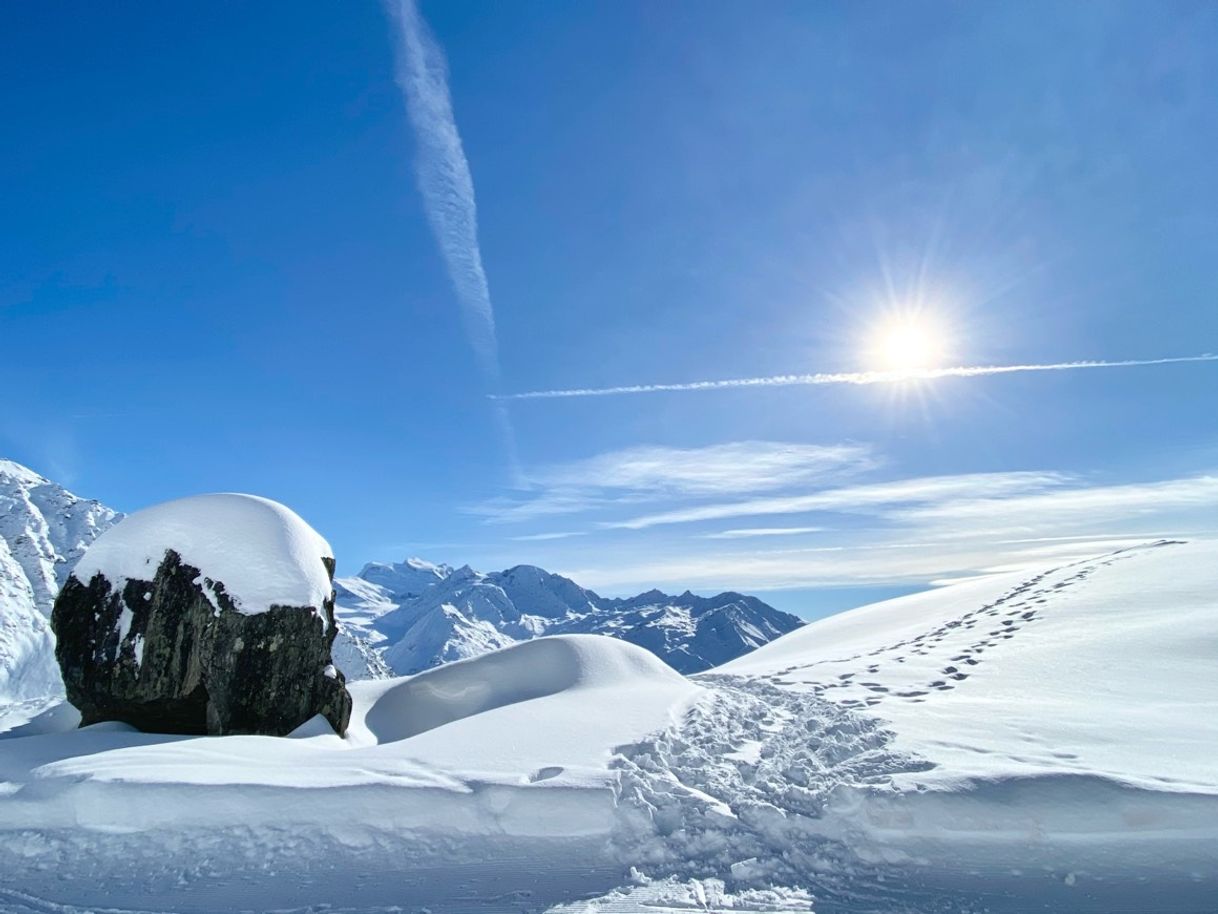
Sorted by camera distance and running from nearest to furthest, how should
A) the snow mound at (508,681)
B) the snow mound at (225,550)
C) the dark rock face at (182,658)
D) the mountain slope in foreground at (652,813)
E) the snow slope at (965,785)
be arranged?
the mountain slope in foreground at (652,813) < the snow slope at (965,785) < the dark rock face at (182,658) < the snow mound at (225,550) < the snow mound at (508,681)

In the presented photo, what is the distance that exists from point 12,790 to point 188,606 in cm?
396

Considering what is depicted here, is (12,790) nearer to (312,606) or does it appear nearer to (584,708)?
(312,606)

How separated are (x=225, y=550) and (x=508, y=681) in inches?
238

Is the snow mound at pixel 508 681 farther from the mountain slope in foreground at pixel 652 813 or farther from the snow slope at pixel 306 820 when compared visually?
the snow slope at pixel 306 820

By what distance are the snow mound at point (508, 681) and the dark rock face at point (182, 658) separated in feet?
7.78

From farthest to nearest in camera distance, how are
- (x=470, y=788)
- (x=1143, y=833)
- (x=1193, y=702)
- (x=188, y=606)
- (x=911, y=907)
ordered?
1. (x=188, y=606)
2. (x=1193, y=702)
3. (x=470, y=788)
4. (x=1143, y=833)
5. (x=911, y=907)

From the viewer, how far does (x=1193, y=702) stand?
9812 millimetres

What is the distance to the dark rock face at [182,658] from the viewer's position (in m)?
10.3

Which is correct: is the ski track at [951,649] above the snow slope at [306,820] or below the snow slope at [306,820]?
above

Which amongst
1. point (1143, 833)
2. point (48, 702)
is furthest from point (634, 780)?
point (48, 702)

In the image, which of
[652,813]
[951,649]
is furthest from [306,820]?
[951,649]

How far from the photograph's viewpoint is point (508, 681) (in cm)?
1345

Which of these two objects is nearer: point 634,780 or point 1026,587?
point 634,780

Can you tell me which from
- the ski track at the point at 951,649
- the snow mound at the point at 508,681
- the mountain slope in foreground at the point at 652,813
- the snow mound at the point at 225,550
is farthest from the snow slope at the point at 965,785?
the snow mound at the point at 225,550
